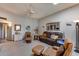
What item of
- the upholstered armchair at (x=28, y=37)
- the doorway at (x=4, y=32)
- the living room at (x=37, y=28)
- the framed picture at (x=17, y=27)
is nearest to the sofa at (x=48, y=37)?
the living room at (x=37, y=28)

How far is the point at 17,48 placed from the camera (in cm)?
256

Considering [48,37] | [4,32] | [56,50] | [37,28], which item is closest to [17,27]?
[4,32]

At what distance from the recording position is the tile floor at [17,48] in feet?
7.72

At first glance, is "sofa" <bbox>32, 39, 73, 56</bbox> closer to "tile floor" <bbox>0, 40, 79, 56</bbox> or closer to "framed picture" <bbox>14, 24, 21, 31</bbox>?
"tile floor" <bbox>0, 40, 79, 56</bbox>

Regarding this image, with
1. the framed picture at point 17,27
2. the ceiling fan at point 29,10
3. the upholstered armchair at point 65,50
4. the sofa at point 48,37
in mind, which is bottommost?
the upholstered armchair at point 65,50

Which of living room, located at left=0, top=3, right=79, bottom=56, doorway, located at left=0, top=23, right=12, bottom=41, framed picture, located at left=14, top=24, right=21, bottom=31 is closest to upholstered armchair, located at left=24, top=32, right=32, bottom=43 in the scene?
living room, located at left=0, top=3, right=79, bottom=56

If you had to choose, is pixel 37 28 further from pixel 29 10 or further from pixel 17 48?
pixel 17 48

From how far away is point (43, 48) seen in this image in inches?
103

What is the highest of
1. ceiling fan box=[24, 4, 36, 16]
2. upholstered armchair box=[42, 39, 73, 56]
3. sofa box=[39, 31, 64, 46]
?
ceiling fan box=[24, 4, 36, 16]

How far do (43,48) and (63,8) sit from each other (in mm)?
1001

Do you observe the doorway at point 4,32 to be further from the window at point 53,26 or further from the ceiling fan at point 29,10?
the window at point 53,26

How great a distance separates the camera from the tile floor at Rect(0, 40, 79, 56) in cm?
235

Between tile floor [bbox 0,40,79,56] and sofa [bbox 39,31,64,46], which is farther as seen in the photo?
sofa [bbox 39,31,64,46]

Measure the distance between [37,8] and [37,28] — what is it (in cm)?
51
